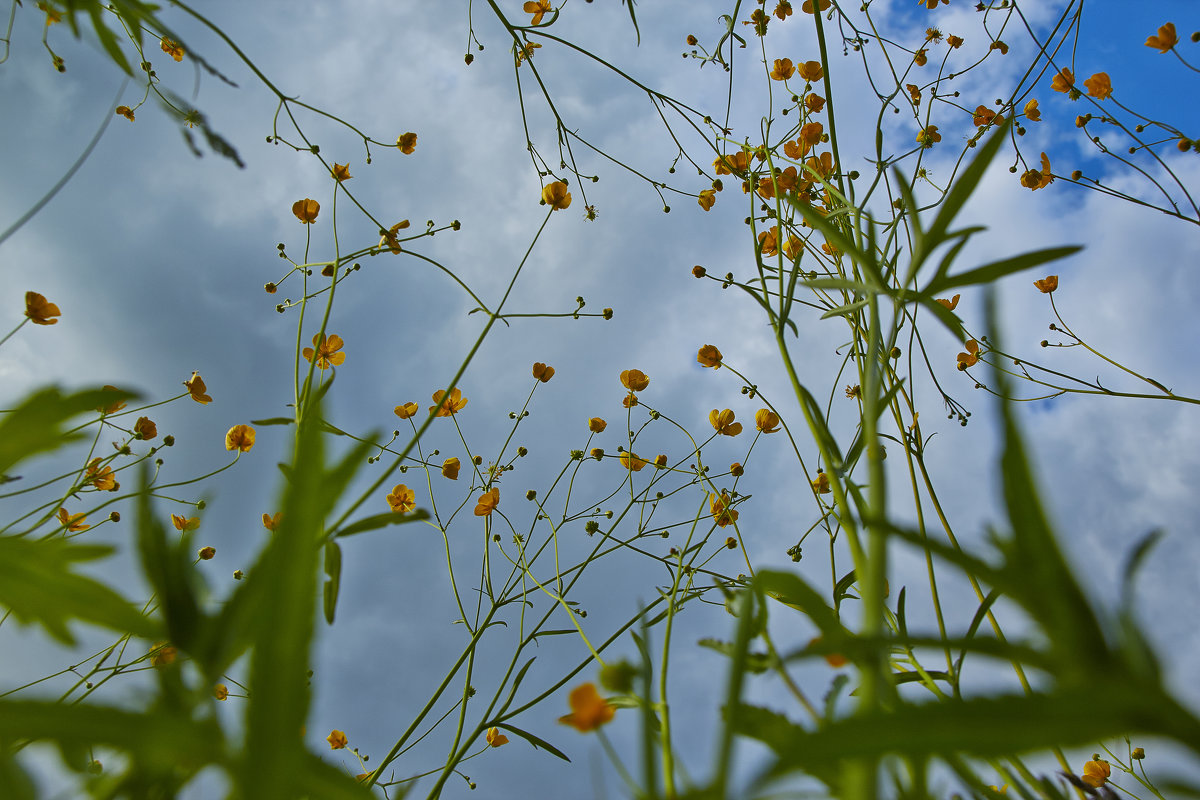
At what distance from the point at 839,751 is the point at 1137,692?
0.06m

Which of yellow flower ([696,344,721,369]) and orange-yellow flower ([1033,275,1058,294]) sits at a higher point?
orange-yellow flower ([1033,275,1058,294])

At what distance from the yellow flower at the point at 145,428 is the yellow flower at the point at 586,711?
3.94ft

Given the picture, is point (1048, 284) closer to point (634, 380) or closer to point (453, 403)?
point (634, 380)

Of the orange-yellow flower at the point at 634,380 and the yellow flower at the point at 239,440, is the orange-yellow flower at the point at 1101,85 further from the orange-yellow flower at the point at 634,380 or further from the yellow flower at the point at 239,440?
the yellow flower at the point at 239,440

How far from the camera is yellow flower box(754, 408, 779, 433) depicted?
4.23 feet

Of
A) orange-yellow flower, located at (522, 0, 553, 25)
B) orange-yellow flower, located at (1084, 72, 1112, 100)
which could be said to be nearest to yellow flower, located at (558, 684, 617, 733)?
orange-yellow flower, located at (522, 0, 553, 25)

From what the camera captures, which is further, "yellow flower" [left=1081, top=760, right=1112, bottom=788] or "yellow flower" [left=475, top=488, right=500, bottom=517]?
"yellow flower" [left=475, top=488, right=500, bottom=517]

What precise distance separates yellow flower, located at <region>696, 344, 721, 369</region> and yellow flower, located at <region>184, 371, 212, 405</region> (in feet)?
2.85

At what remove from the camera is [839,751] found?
0.44 ft

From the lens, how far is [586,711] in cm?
24

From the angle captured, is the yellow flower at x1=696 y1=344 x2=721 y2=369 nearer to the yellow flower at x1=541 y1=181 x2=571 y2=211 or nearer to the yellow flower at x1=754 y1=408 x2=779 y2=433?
the yellow flower at x1=754 y1=408 x2=779 y2=433

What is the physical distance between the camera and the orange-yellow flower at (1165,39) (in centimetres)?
119

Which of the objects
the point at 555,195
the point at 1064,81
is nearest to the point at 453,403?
the point at 555,195

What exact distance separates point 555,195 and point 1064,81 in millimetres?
1034
